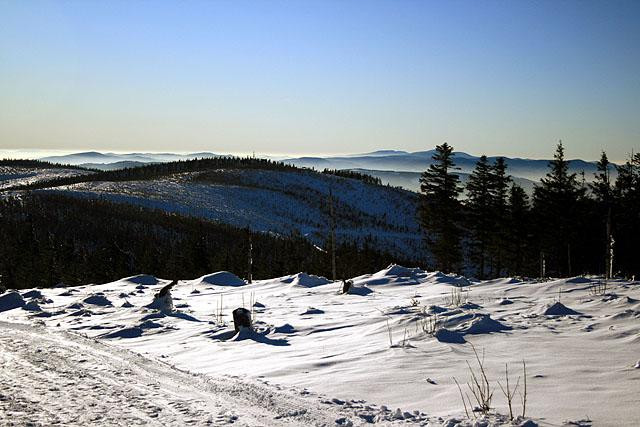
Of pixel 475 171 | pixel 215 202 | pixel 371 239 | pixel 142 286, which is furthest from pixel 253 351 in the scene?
pixel 215 202

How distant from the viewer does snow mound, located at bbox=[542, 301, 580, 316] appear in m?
9.88

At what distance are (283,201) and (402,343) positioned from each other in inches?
5834

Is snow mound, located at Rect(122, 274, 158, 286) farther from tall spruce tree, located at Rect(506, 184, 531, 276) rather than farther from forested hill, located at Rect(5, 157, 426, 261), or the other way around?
forested hill, located at Rect(5, 157, 426, 261)

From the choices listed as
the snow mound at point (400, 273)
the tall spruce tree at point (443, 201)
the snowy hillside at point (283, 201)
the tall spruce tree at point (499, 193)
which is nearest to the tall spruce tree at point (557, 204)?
the tall spruce tree at point (499, 193)

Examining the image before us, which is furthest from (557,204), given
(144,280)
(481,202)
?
(144,280)

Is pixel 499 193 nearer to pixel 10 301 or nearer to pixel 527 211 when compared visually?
pixel 527 211

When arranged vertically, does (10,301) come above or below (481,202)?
below

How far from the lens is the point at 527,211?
4325 centimetres

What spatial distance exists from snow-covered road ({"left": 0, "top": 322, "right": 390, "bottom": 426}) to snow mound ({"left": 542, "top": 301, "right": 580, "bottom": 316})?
18.9 ft

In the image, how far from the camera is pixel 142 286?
896 inches

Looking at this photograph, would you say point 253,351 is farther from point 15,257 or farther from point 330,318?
point 15,257

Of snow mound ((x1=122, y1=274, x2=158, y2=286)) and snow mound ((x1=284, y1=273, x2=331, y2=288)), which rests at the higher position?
snow mound ((x1=284, y1=273, x2=331, y2=288))

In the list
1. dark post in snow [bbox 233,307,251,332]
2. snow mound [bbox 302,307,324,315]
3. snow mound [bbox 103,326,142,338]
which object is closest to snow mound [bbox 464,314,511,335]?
dark post in snow [bbox 233,307,251,332]

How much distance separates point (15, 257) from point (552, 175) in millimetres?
50768
